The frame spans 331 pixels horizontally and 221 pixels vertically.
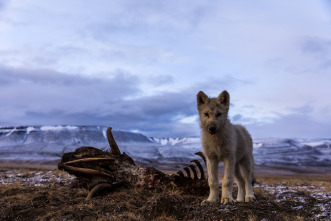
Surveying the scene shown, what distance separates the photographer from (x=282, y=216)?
6422 mm

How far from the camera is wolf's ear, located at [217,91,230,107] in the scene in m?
7.57

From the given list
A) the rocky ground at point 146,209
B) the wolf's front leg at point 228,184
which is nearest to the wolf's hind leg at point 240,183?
the rocky ground at point 146,209

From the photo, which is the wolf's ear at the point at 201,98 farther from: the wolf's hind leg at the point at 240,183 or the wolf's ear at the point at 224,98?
the wolf's hind leg at the point at 240,183

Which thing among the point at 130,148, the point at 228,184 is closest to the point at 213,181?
the point at 228,184

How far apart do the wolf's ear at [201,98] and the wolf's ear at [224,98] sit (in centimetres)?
32

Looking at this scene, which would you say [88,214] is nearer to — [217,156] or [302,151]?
[217,156]

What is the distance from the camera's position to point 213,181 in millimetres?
7711

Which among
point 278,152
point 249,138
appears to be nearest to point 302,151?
point 278,152

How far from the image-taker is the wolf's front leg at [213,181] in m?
7.55

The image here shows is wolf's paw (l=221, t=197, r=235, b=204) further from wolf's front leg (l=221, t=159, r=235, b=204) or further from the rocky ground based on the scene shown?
the rocky ground

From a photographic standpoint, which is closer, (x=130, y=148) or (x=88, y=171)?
(x=88, y=171)

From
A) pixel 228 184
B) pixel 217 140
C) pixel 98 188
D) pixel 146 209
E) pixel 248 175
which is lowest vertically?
pixel 146 209

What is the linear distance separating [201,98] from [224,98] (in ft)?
1.85

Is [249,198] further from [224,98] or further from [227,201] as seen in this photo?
[224,98]
